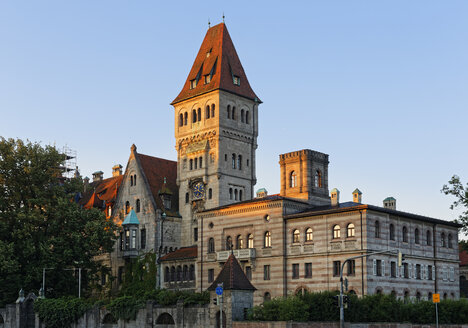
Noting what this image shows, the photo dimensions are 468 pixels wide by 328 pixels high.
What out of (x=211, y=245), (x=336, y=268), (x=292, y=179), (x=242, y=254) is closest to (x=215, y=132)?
(x=292, y=179)

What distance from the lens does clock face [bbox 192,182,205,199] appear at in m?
81.8

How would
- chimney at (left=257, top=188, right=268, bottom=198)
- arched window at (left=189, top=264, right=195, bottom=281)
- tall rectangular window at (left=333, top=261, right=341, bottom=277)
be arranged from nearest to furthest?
tall rectangular window at (left=333, top=261, right=341, bottom=277)
arched window at (left=189, top=264, right=195, bottom=281)
chimney at (left=257, top=188, right=268, bottom=198)

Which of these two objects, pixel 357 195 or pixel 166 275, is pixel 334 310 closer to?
pixel 357 195

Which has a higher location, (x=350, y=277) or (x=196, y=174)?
(x=196, y=174)

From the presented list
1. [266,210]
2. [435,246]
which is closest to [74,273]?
[266,210]

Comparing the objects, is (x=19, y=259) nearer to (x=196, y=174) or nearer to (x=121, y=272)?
(x=121, y=272)

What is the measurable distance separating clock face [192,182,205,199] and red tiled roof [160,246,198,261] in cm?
618

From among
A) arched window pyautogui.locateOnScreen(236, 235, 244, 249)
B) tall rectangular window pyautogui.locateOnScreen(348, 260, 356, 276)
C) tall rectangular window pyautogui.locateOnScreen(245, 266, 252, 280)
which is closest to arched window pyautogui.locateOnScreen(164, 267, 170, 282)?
arched window pyautogui.locateOnScreen(236, 235, 244, 249)

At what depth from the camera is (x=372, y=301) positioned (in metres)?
51.2

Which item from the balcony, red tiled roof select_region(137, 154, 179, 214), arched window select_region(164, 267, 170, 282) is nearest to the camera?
the balcony

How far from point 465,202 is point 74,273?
4372cm

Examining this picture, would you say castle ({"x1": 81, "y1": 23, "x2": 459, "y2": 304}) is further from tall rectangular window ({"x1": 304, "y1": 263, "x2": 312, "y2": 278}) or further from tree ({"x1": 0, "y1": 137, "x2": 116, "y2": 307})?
tree ({"x1": 0, "y1": 137, "x2": 116, "y2": 307})

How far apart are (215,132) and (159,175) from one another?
32.6ft

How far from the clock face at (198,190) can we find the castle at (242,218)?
0.39ft
